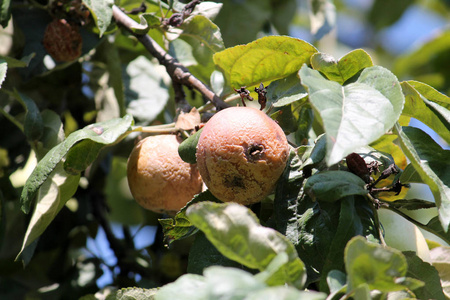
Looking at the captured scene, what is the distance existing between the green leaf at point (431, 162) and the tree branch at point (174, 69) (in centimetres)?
38

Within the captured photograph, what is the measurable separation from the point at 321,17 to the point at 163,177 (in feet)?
3.28

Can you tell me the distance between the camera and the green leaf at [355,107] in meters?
0.70

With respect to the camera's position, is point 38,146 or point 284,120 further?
point 38,146

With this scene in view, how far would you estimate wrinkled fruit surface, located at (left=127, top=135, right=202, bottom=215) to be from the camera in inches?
42.3

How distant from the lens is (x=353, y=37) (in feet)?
12.3

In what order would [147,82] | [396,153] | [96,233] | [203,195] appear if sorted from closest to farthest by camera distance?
[203,195]
[396,153]
[147,82]
[96,233]

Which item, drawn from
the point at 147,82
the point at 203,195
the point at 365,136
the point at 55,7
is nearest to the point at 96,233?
the point at 147,82

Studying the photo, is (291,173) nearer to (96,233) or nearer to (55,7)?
(55,7)

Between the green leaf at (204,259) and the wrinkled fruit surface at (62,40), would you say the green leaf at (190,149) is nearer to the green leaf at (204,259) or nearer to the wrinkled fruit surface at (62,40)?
the green leaf at (204,259)

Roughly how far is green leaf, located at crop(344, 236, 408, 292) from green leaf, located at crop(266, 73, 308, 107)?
1.20 feet

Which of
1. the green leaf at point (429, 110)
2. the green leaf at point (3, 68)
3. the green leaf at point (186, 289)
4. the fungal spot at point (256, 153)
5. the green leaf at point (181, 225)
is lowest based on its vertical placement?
the green leaf at point (181, 225)

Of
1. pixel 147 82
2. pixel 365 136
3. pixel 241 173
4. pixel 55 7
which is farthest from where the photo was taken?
pixel 147 82

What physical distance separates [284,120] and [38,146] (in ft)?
1.83

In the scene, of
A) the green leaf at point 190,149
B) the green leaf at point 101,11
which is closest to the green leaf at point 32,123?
the green leaf at point 101,11
